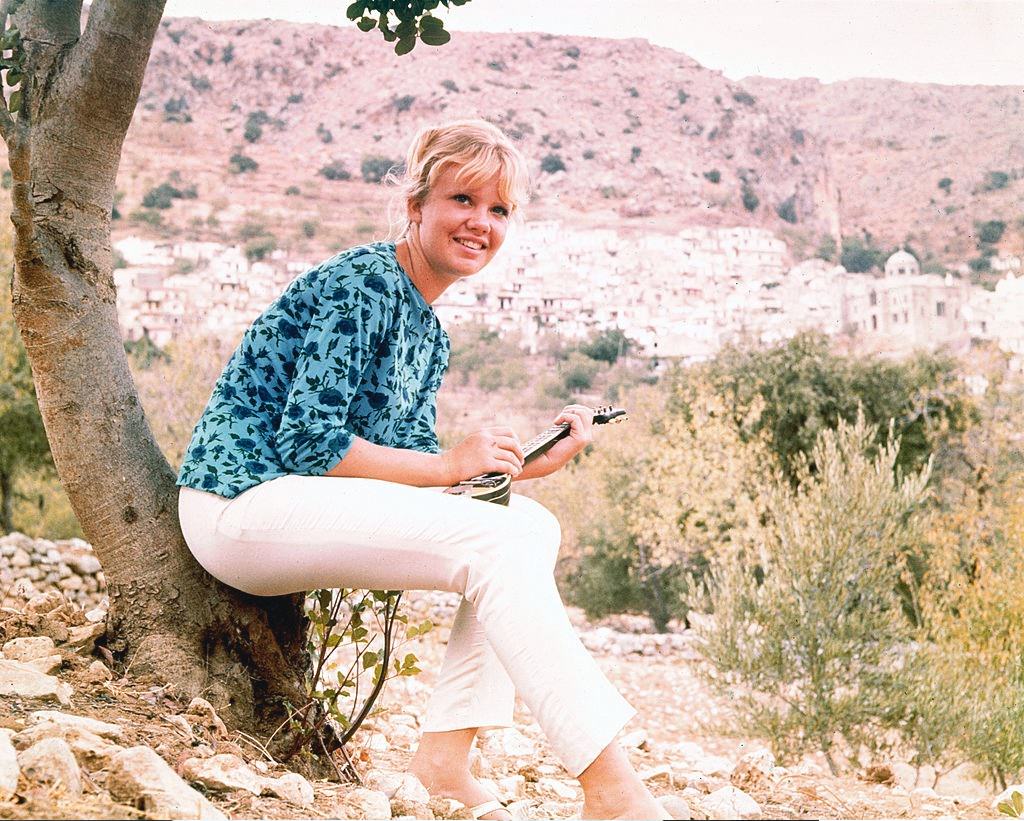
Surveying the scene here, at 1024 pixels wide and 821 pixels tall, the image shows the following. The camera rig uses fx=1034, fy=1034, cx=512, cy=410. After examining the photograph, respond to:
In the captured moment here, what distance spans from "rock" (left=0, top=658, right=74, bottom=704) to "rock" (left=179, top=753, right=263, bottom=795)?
1.35ft

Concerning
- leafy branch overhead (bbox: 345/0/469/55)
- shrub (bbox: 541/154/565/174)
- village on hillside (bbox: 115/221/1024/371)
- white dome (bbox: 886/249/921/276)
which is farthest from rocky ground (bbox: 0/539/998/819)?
shrub (bbox: 541/154/565/174)

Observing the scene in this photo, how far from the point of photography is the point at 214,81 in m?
52.0

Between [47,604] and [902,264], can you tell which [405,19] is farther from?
[902,264]

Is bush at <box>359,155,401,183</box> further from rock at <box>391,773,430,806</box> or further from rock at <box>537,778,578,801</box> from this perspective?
rock at <box>391,773,430,806</box>

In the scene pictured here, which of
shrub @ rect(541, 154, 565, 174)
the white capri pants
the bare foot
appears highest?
shrub @ rect(541, 154, 565, 174)

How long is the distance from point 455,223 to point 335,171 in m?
47.5

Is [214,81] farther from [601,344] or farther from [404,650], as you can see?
[404,650]

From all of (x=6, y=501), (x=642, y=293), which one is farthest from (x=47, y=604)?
(x=642, y=293)

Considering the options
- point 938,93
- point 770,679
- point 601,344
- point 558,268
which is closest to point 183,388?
point 770,679

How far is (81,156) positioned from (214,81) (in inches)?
2109

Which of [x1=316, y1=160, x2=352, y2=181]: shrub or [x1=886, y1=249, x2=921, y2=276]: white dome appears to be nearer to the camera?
[x1=886, y1=249, x2=921, y2=276]: white dome

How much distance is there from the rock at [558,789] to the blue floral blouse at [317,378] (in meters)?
1.32

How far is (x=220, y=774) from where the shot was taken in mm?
2047

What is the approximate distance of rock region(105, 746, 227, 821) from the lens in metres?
1.71
